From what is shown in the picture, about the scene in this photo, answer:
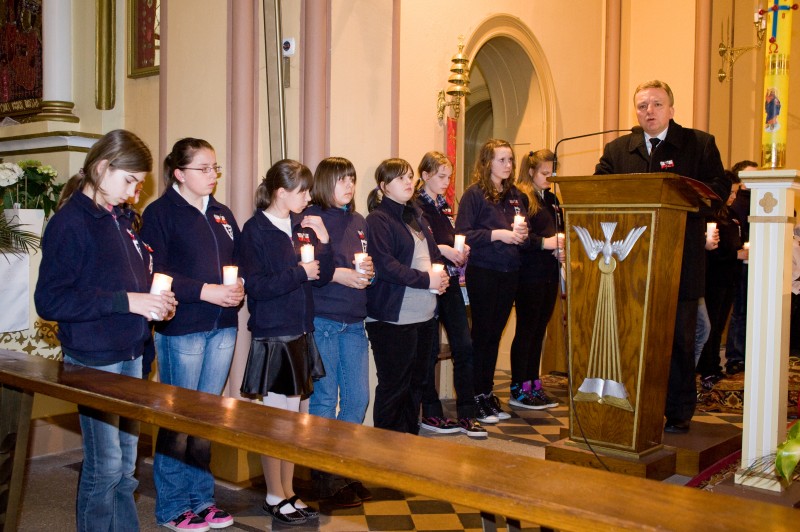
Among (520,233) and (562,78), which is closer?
(520,233)

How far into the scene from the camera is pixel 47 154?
4875 mm

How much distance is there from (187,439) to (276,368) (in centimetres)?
47

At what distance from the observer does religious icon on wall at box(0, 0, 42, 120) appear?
516cm

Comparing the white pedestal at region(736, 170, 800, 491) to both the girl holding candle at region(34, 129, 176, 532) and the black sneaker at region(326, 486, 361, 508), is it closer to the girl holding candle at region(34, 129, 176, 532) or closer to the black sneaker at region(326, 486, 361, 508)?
the black sneaker at region(326, 486, 361, 508)

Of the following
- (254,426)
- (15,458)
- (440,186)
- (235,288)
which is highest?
(440,186)

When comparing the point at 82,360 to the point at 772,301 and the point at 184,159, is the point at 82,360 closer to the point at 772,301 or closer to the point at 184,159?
the point at 184,159

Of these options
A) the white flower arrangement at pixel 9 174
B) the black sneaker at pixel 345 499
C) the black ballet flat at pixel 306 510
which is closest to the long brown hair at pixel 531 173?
the black sneaker at pixel 345 499

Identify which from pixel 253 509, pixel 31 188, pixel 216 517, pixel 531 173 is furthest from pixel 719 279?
pixel 31 188

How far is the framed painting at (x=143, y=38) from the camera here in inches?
185

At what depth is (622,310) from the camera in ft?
10.9

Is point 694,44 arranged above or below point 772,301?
above

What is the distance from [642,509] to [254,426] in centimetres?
86

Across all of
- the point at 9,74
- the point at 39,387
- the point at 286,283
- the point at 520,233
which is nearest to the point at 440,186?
the point at 520,233

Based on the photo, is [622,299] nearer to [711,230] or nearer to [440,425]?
[440,425]
